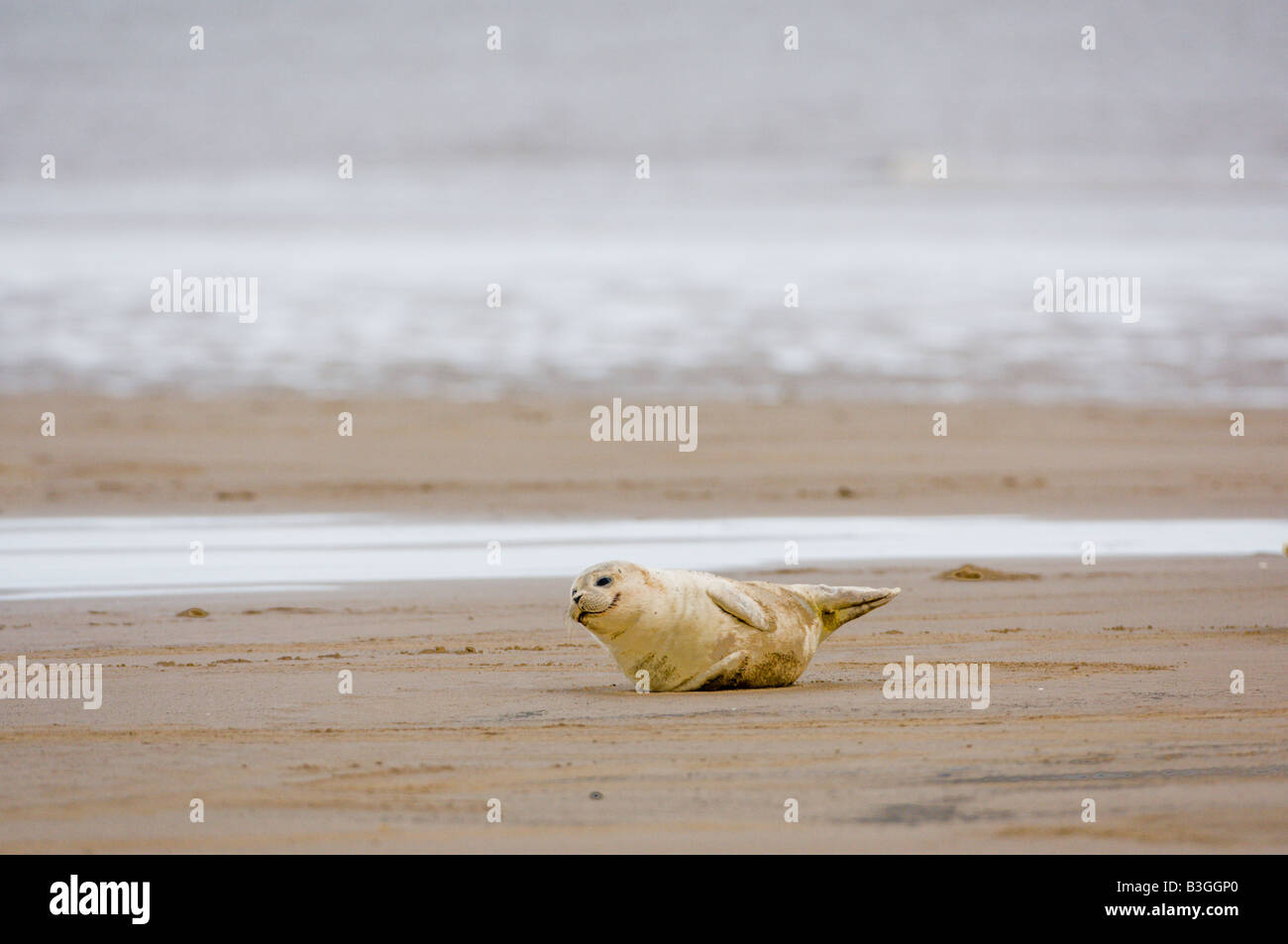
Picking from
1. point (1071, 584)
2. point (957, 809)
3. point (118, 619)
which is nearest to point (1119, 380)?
point (1071, 584)

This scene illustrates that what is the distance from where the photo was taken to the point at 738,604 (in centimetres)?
714

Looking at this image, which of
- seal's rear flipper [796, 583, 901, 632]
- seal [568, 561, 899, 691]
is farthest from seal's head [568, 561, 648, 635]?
seal's rear flipper [796, 583, 901, 632]

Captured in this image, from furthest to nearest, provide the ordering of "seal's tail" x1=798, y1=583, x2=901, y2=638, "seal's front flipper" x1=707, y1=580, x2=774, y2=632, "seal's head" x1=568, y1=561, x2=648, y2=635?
"seal's tail" x1=798, y1=583, x2=901, y2=638, "seal's front flipper" x1=707, y1=580, x2=774, y2=632, "seal's head" x1=568, y1=561, x2=648, y2=635

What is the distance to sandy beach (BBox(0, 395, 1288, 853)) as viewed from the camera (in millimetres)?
5488

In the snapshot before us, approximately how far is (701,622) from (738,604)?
0.16 metres

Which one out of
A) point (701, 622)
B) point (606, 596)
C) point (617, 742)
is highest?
point (606, 596)

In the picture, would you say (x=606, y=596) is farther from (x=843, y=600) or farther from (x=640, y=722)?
(x=843, y=600)

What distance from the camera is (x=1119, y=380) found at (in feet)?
74.0

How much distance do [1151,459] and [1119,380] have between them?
6373mm

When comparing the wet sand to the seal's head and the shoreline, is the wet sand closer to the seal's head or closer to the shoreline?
the seal's head

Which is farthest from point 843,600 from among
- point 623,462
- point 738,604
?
point 623,462

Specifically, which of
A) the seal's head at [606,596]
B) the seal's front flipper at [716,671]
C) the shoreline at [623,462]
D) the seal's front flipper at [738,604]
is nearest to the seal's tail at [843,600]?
the seal's front flipper at [738,604]

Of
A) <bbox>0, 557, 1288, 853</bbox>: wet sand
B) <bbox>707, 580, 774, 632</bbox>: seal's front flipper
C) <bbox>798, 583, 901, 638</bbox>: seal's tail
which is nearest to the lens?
<bbox>0, 557, 1288, 853</bbox>: wet sand

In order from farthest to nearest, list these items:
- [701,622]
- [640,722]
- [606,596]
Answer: [701,622], [606,596], [640,722]
